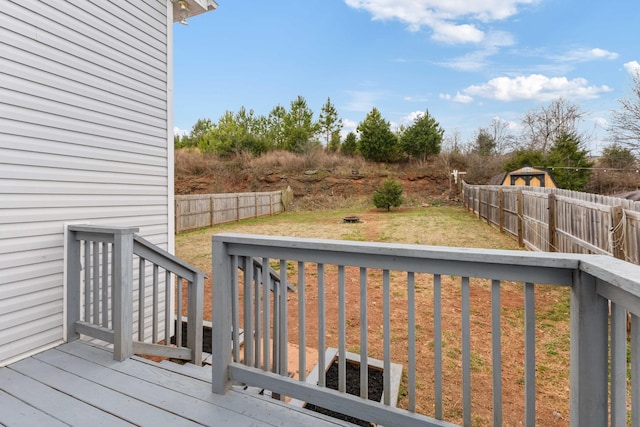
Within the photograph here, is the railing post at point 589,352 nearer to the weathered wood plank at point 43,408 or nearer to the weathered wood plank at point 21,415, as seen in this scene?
the weathered wood plank at point 43,408

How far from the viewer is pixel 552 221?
19.5 ft

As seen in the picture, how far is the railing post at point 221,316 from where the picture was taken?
1.73 meters

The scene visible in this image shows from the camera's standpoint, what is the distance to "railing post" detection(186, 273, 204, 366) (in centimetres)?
279

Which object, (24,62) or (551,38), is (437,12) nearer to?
(551,38)

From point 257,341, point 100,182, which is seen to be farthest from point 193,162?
point 257,341

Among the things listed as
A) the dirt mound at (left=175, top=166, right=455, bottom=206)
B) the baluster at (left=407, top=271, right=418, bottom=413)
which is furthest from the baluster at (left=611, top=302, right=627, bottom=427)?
the dirt mound at (left=175, top=166, right=455, bottom=206)

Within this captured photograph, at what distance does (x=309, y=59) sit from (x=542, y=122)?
16.6 meters

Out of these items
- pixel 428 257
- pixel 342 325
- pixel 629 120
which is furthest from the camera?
pixel 629 120

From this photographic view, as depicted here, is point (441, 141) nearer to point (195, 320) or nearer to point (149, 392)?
point (195, 320)

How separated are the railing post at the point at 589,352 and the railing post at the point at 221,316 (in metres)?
1.32

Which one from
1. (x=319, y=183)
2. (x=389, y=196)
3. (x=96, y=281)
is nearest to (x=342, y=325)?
(x=96, y=281)

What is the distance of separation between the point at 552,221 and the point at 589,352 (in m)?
5.98

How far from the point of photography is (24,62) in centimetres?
235

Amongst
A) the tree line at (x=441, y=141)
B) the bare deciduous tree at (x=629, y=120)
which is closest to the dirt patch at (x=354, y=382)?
the bare deciduous tree at (x=629, y=120)
